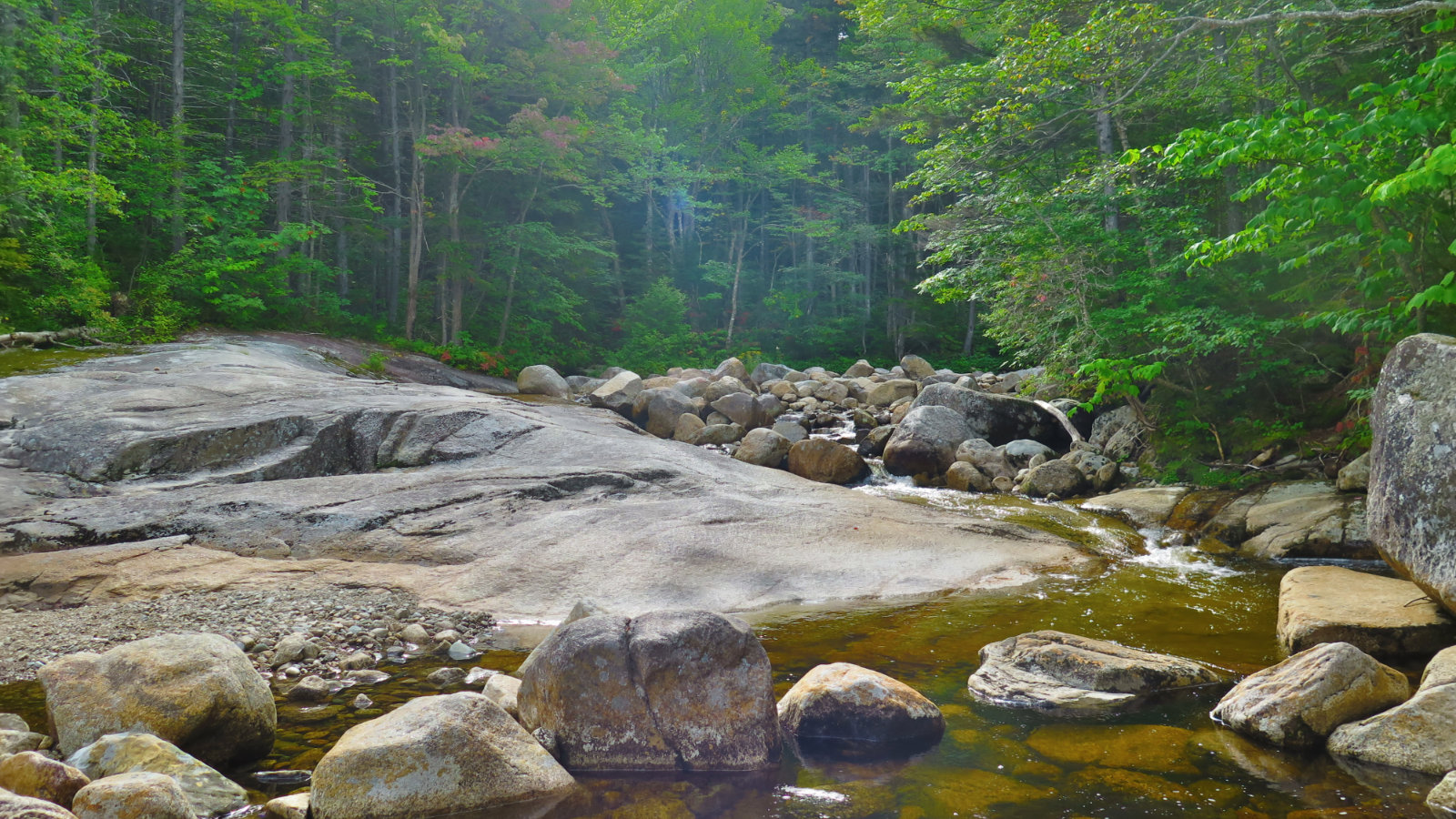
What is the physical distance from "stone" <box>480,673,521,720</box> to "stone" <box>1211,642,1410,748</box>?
11.3 feet

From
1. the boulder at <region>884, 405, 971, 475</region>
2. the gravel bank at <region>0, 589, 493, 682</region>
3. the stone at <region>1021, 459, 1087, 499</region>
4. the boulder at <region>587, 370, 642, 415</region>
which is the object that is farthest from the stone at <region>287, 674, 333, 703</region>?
the boulder at <region>587, 370, 642, 415</region>

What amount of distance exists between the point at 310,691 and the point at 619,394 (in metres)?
14.1

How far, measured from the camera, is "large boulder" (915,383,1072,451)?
13.8m

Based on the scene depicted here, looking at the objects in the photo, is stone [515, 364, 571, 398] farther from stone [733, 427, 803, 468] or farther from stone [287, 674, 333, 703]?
stone [287, 674, 333, 703]

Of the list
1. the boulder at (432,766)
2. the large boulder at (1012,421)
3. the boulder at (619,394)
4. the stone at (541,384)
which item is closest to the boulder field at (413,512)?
the boulder at (432,766)

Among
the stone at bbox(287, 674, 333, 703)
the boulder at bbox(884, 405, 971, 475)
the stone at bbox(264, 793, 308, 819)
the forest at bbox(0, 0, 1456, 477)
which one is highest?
the forest at bbox(0, 0, 1456, 477)

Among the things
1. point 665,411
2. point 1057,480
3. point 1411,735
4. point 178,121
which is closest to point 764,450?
point 1057,480

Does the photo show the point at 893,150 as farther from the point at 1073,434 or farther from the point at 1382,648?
the point at 1382,648

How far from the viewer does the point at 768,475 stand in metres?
9.52

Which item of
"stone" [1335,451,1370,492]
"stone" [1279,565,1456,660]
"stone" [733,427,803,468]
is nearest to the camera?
"stone" [1279,565,1456,660]

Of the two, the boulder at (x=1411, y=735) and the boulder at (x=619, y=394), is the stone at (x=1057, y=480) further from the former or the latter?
the boulder at (x=619, y=394)

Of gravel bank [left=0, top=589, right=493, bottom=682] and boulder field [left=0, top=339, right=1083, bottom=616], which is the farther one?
boulder field [left=0, top=339, right=1083, bottom=616]

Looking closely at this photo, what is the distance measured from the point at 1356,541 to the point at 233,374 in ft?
43.0

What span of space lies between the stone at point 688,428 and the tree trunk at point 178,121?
12.6 metres
